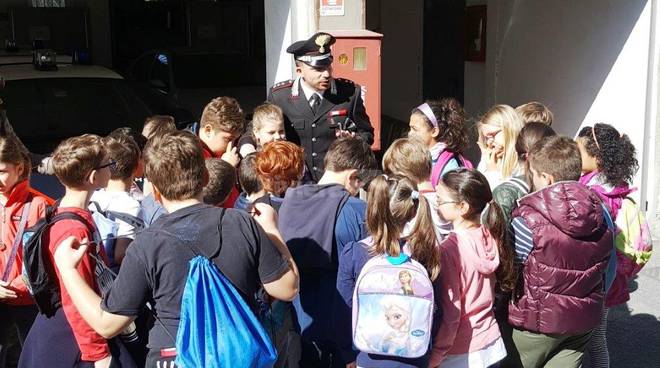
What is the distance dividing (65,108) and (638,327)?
15.5 feet

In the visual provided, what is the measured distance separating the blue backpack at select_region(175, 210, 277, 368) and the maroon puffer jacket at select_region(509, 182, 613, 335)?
1.37 meters

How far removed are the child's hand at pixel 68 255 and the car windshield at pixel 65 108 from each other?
3.21 m

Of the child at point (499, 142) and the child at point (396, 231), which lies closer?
the child at point (396, 231)

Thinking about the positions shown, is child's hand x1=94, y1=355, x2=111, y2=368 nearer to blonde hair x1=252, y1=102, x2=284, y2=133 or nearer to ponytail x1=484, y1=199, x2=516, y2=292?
ponytail x1=484, y1=199, x2=516, y2=292

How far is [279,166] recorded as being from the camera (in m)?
3.42

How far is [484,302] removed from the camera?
3164 mm

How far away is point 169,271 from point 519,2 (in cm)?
653

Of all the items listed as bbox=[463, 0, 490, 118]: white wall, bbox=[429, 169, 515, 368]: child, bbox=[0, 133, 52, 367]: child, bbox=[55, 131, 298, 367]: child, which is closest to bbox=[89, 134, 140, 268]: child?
bbox=[0, 133, 52, 367]: child

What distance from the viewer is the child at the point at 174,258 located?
252 cm

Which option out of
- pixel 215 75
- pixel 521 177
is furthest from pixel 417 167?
pixel 215 75

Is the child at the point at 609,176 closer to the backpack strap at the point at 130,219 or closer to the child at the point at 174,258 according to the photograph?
the child at the point at 174,258

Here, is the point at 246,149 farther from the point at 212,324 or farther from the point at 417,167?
the point at 212,324

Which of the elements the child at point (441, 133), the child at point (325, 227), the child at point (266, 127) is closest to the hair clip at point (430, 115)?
the child at point (441, 133)

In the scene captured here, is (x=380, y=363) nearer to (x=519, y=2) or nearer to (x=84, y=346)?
(x=84, y=346)
